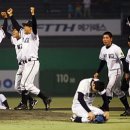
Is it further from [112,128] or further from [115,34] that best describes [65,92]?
[112,128]

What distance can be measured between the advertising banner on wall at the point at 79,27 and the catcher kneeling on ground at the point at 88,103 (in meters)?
12.8

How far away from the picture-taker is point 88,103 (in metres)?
11.8

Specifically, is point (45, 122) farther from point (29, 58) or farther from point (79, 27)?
point (79, 27)

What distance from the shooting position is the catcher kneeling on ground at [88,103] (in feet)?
36.6

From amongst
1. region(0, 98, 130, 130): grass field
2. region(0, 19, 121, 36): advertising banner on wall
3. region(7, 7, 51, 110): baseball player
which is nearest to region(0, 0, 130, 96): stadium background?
region(0, 19, 121, 36): advertising banner on wall

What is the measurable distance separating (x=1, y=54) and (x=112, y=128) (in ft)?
42.2

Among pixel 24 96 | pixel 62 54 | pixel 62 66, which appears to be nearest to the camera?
pixel 24 96

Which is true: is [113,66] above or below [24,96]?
above

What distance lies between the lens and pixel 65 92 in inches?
910

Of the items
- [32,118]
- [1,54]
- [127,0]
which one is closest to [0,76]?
[1,54]

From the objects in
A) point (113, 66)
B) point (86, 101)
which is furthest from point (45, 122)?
point (113, 66)

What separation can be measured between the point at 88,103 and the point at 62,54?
11.6 m

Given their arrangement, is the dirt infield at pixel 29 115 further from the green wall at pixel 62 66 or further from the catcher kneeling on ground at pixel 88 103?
the green wall at pixel 62 66

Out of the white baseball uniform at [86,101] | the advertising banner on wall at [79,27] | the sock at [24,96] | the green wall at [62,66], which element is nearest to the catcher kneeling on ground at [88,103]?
the white baseball uniform at [86,101]
